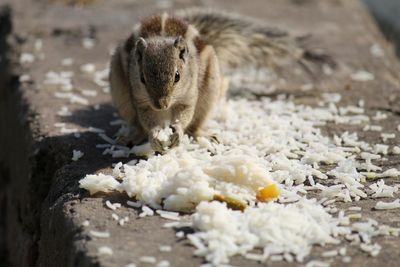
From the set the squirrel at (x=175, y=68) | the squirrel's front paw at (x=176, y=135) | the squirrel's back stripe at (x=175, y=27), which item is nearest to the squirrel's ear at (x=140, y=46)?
the squirrel at (x=175, y=68)

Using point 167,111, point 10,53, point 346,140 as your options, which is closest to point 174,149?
point 167,111

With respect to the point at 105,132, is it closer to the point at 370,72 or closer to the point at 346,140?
the point at 346,140

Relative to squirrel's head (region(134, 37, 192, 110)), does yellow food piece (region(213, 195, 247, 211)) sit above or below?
below

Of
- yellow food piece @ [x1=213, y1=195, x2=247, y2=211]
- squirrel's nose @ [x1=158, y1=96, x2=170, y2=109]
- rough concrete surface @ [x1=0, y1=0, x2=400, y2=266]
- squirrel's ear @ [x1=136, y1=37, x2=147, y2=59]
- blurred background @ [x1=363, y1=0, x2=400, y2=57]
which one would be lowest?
blurred background @ [x1=363, y1=0, x2=400, y2=57]

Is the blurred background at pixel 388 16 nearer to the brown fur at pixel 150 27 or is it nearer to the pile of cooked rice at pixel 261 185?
the pile of cooked rice at pixel 261 185

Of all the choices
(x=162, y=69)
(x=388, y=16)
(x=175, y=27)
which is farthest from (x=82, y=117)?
(x=388, y=16)

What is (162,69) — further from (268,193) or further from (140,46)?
(268,193)

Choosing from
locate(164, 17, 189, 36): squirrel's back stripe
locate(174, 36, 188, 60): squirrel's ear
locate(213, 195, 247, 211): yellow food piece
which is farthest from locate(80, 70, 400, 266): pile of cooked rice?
locate(164, 17, 189, 36): squirrel's back stripe

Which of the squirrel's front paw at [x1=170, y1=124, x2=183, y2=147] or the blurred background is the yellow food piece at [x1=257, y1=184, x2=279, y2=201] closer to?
the squirrel's front paw at [x1=170, y1=124, x2=183, y2=147]
